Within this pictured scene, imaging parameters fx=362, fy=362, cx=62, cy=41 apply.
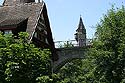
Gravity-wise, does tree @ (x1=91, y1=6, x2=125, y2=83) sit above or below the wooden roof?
below

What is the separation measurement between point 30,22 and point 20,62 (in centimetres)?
1468

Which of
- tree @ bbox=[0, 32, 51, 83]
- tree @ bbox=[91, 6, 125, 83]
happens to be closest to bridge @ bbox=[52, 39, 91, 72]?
tree @ bbox=[91, 6, 125, 83]

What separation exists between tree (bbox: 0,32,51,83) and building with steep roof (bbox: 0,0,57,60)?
11830 mm

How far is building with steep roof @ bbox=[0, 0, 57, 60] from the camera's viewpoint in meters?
28.3

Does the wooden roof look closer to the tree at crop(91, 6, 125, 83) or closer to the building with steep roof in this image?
the building with steep roof

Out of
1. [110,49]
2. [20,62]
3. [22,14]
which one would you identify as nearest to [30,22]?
[22,14]

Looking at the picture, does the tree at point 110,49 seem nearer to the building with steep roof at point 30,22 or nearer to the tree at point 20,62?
the building with steep roof at point 30,22

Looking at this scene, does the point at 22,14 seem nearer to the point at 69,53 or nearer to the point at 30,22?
the point at 30,22

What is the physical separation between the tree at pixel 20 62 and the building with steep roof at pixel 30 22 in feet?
38.8

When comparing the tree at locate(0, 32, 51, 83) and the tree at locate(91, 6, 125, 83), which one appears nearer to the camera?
the tree at locate(0, 32, 51, 83)

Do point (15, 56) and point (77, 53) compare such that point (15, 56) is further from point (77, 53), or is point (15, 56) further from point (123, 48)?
point (77, 53)

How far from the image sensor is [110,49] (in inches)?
959

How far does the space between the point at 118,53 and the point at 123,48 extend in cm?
82

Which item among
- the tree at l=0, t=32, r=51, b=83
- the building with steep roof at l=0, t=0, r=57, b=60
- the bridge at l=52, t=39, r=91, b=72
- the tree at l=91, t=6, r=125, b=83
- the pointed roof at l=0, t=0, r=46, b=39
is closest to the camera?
the tree at l=0, t=32, r=51, b=83
